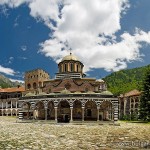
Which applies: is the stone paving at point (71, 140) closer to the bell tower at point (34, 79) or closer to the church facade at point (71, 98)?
the church facade at point (71, 98)

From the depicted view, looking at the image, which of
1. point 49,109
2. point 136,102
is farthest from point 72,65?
point 136,102

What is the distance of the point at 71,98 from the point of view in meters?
55.1

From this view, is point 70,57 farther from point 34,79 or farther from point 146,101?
point 34,79

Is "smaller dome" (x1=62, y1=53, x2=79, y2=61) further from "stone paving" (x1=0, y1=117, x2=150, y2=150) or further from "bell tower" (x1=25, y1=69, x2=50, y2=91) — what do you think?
"stone paving" (x1=0, y1=117, x2=150, y2=150)

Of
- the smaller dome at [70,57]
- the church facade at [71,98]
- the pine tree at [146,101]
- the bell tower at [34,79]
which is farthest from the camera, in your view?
the bell tower at [34,79]

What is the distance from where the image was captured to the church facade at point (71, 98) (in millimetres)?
55188

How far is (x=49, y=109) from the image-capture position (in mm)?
62625

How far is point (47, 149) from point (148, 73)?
49.3 m

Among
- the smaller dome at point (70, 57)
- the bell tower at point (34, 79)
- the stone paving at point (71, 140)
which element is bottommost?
the stone paving at point (71, 140)

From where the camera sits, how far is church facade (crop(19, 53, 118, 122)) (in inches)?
2173

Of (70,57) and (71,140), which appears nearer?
(71,140)

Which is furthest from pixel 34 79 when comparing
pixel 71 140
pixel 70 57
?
pixel 71 140

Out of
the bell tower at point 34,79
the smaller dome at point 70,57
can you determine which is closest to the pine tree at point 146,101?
the smaller dome at point 70,57

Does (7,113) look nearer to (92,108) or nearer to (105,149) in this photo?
(92,108)
